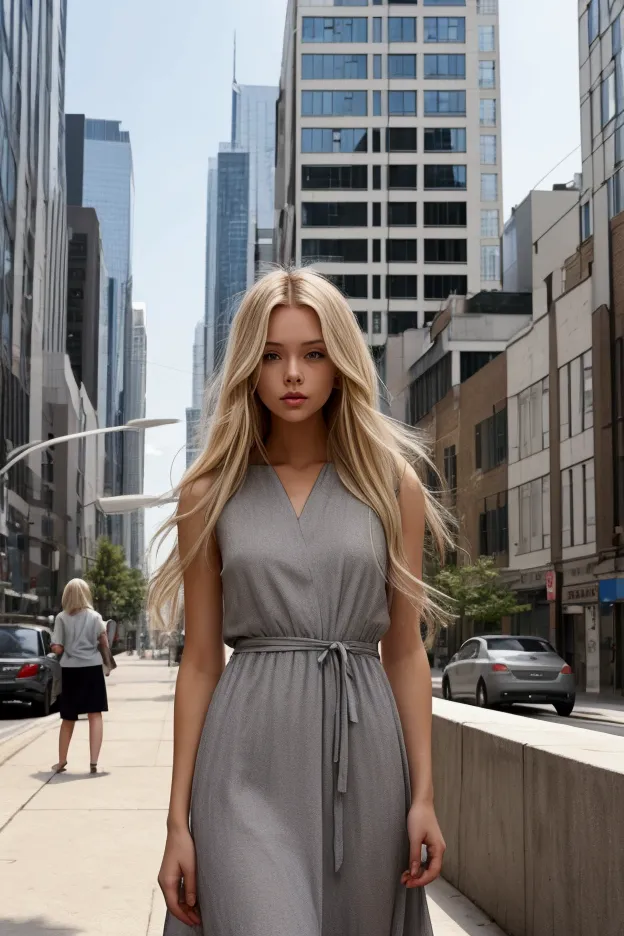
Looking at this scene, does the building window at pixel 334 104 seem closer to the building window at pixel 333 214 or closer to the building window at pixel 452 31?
the building window at pixel 452 31

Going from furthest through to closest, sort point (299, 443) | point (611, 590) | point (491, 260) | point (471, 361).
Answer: point (491, 260), point (471, 361), point (611, 590), point (299, 443)

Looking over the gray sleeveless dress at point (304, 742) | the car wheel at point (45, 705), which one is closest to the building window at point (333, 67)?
the car wheel at point (45, 705)

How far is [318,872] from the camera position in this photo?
244cm

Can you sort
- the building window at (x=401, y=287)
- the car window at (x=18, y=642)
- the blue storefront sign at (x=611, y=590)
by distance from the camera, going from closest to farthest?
the car window at (x=18, y=642)
the blue storefront sign at (x=611, y=590)
the building window at (x=401, y=287)

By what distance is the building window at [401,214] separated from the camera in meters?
97.0

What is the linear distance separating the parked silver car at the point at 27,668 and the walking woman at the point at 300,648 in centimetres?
1863

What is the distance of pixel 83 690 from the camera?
12273 millimetres

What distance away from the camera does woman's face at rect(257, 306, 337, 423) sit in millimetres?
2803

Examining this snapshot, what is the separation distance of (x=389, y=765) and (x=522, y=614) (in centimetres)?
4810

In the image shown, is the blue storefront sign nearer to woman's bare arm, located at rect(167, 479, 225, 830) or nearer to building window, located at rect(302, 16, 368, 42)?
woman's bare arm, located at rect(167, 479, 225, 830)

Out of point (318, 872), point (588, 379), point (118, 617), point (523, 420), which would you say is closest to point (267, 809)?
point (318, 872)

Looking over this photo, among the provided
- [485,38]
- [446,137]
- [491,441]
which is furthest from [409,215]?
[491,441]

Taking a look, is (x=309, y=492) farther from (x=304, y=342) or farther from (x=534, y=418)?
(x=534, y=418)

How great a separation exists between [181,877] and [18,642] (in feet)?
66.3
